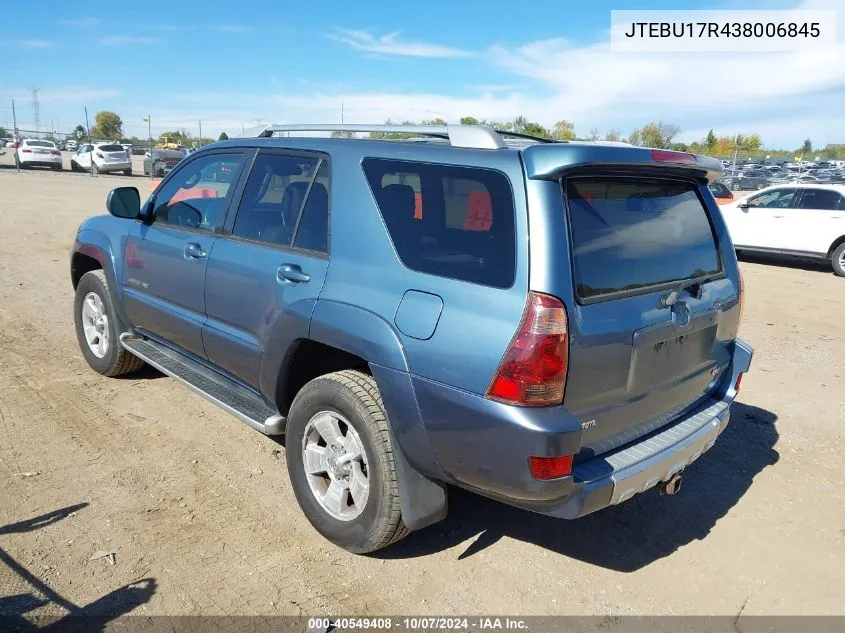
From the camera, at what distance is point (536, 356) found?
7.68 feet

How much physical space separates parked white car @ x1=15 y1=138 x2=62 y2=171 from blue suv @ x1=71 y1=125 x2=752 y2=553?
34.4m

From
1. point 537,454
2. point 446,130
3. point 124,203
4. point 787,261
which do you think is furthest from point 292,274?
point 787,261

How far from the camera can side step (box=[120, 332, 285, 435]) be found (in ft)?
11.3

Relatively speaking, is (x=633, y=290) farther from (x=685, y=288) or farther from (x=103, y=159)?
(x=103, y=159)

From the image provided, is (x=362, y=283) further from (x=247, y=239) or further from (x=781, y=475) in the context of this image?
(x=781, y=475)

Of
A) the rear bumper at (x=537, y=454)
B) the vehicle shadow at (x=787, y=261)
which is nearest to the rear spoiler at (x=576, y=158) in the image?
the rear bumper at (x=537, y=454)

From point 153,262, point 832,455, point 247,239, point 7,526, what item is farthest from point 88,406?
point 832,455

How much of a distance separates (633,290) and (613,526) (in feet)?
4.73

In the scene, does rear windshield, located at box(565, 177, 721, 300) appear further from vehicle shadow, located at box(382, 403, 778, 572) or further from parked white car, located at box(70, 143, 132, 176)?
parked white car, located at box(70, 143, 132, 176)

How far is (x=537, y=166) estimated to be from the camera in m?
2.44

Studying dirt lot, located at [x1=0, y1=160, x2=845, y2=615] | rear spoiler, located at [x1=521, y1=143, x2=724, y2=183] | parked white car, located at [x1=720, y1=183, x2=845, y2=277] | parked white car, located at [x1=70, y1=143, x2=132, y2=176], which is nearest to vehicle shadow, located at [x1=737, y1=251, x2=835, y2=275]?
parked white car, located at [x1=720, y1=183, x2=845, y2=277]

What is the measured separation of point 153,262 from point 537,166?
2865 mm

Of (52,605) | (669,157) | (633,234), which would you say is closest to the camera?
(52,605)

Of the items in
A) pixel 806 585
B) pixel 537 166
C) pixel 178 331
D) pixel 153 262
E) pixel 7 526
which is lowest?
pixel 806 585
